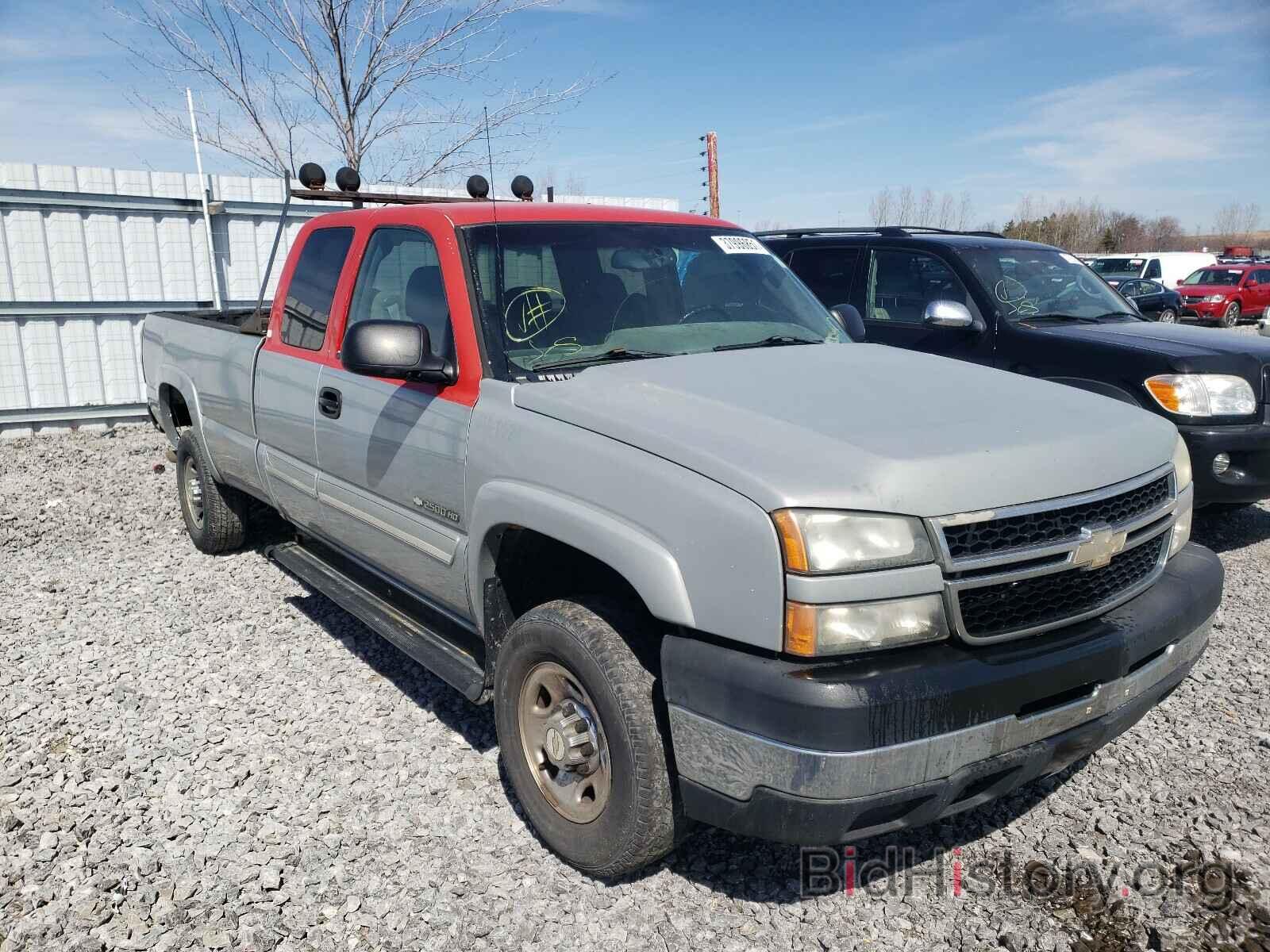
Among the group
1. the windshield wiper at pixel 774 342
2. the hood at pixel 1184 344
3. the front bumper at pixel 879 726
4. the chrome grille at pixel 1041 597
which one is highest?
the windshield wiper at pixel 774 342

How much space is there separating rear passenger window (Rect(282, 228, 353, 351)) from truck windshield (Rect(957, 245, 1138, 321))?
4410mm

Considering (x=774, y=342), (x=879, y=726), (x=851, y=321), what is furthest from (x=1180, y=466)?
(x=851, y=321)

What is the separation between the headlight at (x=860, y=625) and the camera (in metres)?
2.12

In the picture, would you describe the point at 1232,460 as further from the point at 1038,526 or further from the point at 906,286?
the point at 1038,526

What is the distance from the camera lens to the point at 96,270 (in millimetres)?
10383

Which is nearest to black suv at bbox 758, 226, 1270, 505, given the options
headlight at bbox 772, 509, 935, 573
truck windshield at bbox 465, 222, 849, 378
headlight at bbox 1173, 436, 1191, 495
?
truck windshield at bbox 465, 222, 849, 378

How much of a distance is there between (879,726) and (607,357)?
162 cm

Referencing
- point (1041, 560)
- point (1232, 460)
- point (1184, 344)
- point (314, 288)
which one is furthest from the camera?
point (1184, 344)

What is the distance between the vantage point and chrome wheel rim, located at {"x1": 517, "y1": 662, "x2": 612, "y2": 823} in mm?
2701

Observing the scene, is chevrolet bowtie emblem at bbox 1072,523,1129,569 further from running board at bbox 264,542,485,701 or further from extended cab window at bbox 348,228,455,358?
extended cab window at bbox 348,228,455,358

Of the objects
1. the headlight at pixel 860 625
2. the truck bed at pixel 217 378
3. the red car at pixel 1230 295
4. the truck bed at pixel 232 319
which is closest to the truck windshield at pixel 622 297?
the headlight at pixel 860 625

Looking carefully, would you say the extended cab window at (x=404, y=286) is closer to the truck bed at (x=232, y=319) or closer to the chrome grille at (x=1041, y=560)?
the truck bed at (x=232, y=319)

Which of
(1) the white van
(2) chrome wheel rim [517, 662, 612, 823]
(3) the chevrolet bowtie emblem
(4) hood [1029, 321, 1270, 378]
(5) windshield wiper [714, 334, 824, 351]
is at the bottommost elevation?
(2) chrome wheel rim [517, 662, 612, 823]

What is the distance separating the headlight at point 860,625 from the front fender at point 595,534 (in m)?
0.27
